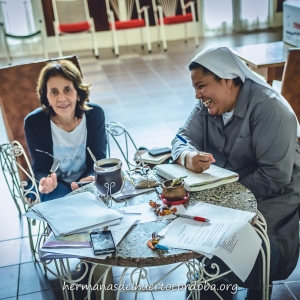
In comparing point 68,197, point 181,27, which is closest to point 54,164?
point 68,197

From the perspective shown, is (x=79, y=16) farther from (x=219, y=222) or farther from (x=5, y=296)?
(x=219, y=222)

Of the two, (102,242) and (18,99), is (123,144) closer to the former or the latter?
(18,99)

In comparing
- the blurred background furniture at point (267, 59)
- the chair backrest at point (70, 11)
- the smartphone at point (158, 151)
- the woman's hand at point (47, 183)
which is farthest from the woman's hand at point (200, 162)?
the chair backrest at point (70, 11)

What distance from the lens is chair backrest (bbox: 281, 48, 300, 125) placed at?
9.05 ft

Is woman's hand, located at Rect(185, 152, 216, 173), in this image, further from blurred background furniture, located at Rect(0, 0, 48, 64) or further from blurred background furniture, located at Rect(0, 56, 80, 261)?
blurred background furniture, located at Rect(0, 0, 48, 64)

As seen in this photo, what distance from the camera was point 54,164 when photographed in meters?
2.26

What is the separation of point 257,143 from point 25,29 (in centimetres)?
658

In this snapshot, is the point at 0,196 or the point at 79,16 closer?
the point at 0,196

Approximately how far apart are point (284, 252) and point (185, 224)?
0.61 metres

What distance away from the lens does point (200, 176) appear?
5.90ft

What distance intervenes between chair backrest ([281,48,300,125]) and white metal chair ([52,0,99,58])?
482 cm

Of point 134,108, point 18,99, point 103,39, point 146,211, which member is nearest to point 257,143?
point 146,211

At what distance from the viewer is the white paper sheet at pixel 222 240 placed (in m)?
1.39

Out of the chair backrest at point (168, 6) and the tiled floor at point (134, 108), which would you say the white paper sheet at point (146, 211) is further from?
the chair backrest at point (168, 6)
